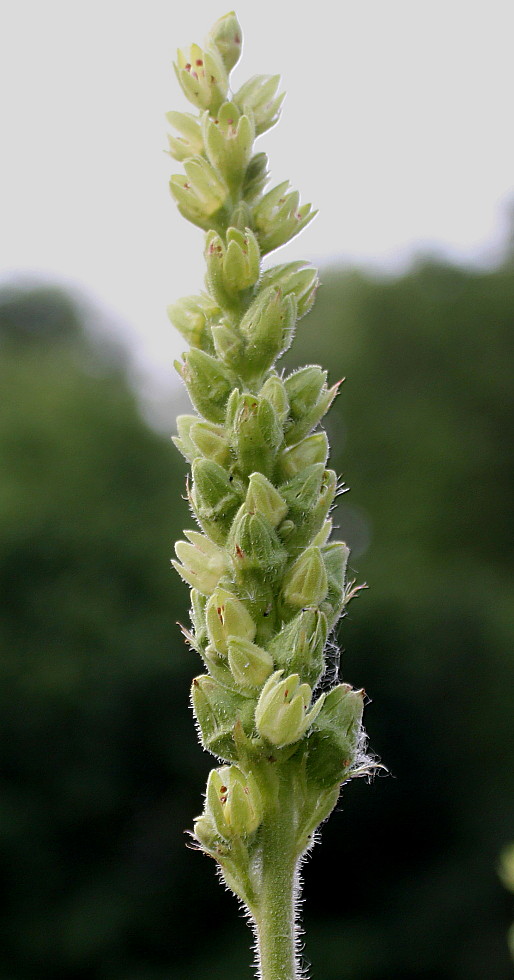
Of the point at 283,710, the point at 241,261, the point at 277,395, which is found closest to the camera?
the point at 283,710

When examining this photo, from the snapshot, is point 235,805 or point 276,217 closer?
point 235,805

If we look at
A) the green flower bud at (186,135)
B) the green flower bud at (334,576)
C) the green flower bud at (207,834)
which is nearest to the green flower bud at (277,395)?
the green flower bud at (334,576)

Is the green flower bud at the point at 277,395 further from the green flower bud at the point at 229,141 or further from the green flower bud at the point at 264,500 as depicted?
the green flower bud at the point at 229,141

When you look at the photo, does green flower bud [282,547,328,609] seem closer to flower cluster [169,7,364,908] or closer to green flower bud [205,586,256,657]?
flower cluster [169,7,364,908]

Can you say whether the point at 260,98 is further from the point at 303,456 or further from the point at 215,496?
the point at 215,496

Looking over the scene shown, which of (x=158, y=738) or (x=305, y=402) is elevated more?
(x=158, y=738)

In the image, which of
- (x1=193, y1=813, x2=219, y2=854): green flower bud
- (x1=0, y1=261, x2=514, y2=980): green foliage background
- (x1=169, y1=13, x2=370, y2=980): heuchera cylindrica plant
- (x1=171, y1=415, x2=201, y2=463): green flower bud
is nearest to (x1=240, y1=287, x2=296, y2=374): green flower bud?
(x1=169, y1=13, x2=370, y2=980): heuchera cylindrica plant

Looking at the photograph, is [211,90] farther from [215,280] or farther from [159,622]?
[159,622]

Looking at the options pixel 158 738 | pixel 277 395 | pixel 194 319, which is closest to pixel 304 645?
pixel 277 395
